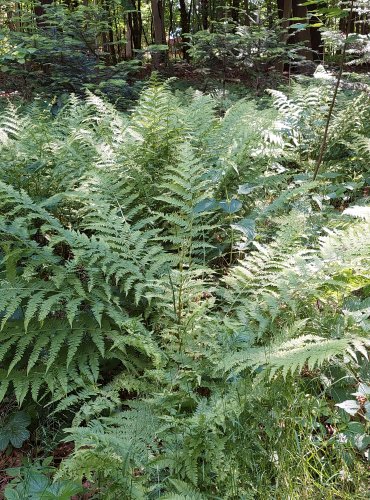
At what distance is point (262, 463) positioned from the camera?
5.41 ft

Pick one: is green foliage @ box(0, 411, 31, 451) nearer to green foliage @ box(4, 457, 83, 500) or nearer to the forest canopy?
the forest canopy

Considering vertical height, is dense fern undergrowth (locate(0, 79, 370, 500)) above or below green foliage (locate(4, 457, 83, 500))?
above

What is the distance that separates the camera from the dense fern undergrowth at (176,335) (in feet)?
5.43

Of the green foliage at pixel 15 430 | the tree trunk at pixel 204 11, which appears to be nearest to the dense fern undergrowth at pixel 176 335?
the green foliage at pixel 15 430

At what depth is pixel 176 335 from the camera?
93.1 inches

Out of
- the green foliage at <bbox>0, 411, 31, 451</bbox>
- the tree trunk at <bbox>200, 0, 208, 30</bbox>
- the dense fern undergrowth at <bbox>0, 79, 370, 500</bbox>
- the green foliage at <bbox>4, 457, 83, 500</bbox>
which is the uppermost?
the tree trunk at <bbox>200, 0, 208, 30</bbox>

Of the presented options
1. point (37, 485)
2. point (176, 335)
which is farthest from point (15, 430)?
point (176, 335)

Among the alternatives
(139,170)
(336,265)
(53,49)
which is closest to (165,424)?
(336,265)

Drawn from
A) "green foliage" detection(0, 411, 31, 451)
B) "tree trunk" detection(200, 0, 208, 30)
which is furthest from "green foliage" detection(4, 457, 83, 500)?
"tree trunk" detection(200, 0, 208, 30)

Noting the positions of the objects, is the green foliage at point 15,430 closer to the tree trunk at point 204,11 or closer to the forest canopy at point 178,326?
the forest canopy at point 178,326

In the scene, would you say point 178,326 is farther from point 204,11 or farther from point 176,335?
point 204,11

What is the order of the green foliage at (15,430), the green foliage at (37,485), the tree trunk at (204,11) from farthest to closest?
the tree trunk at (204,11) → the green foliage at (15,430) → the green foliage at (37,485)

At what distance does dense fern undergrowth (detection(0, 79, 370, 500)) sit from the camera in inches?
65.1

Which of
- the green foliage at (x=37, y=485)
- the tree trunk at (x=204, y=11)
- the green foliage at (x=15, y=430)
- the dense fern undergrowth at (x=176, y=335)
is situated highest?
the tree trunk at (x=204, y=11)
